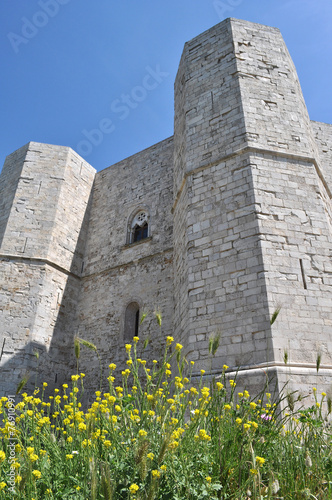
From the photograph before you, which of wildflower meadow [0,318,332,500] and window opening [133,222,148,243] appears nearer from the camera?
wildflower meadow [0,318,332,500]

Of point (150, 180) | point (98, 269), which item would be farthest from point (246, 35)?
point (98, 269)

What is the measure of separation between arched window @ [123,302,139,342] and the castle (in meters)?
0.03

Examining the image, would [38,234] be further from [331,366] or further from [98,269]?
[331,366]

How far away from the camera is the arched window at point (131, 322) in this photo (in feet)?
30.2

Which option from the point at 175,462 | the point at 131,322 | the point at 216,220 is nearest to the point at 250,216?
the point at 216,220

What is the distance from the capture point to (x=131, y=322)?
9.41 m

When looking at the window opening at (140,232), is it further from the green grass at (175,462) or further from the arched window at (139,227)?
the green grass at (175,462)

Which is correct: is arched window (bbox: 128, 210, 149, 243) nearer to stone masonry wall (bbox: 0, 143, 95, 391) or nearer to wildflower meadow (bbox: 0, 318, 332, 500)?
stone masonry wall (bbox: 0, 143, 95, 391)

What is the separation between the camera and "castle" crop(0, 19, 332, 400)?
5438 mm

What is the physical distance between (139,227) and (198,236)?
4473mm

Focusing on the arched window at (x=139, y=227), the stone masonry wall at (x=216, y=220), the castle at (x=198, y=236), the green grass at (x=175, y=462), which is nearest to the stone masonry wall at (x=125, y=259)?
the castle at (x=198, y=236)

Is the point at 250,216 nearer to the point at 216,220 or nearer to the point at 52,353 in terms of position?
the point at 216,220

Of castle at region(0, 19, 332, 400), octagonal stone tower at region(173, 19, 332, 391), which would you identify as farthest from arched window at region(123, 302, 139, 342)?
octagonal stone tower at region(173, 19, 332, 391)

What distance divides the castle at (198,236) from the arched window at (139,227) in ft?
0.18
